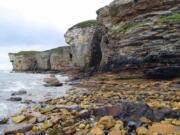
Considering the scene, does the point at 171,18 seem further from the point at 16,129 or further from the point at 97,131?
the point at 16,129

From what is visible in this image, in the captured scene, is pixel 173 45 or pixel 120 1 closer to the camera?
pixel 173 45

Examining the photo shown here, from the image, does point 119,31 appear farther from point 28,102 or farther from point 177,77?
point 28,102

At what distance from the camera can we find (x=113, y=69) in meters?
25.4

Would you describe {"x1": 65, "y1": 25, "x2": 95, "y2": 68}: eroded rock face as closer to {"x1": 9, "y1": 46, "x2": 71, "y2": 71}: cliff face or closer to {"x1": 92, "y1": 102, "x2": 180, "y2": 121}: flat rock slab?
{"x1": 9, "y1": 46, "x2": 71, "y2": 71}: cliff face

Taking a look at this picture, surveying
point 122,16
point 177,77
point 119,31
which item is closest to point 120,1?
point 122,16

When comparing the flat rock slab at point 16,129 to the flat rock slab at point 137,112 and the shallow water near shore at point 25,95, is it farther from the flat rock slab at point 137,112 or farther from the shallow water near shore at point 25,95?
the flat rock slab at point 137,112

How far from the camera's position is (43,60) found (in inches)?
3066

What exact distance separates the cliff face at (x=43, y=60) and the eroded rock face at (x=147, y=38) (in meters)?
41.8

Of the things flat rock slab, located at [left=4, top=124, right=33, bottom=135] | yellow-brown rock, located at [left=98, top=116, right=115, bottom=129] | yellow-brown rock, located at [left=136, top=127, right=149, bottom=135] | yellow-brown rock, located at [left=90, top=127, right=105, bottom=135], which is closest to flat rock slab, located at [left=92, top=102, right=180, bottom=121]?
yellow-brown rock, located at [left=98, top=116, right=115, bottom=129]

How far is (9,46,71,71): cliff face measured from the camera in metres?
68.9

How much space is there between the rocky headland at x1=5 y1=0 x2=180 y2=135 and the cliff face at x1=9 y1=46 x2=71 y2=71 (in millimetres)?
25476

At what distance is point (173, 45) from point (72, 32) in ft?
112

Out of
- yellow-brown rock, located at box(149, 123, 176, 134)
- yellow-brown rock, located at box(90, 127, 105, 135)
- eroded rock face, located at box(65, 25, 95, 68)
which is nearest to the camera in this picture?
yellow-brown rock, located at box(149, 123, 176, 134)

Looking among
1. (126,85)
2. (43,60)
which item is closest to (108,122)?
(126,85)
